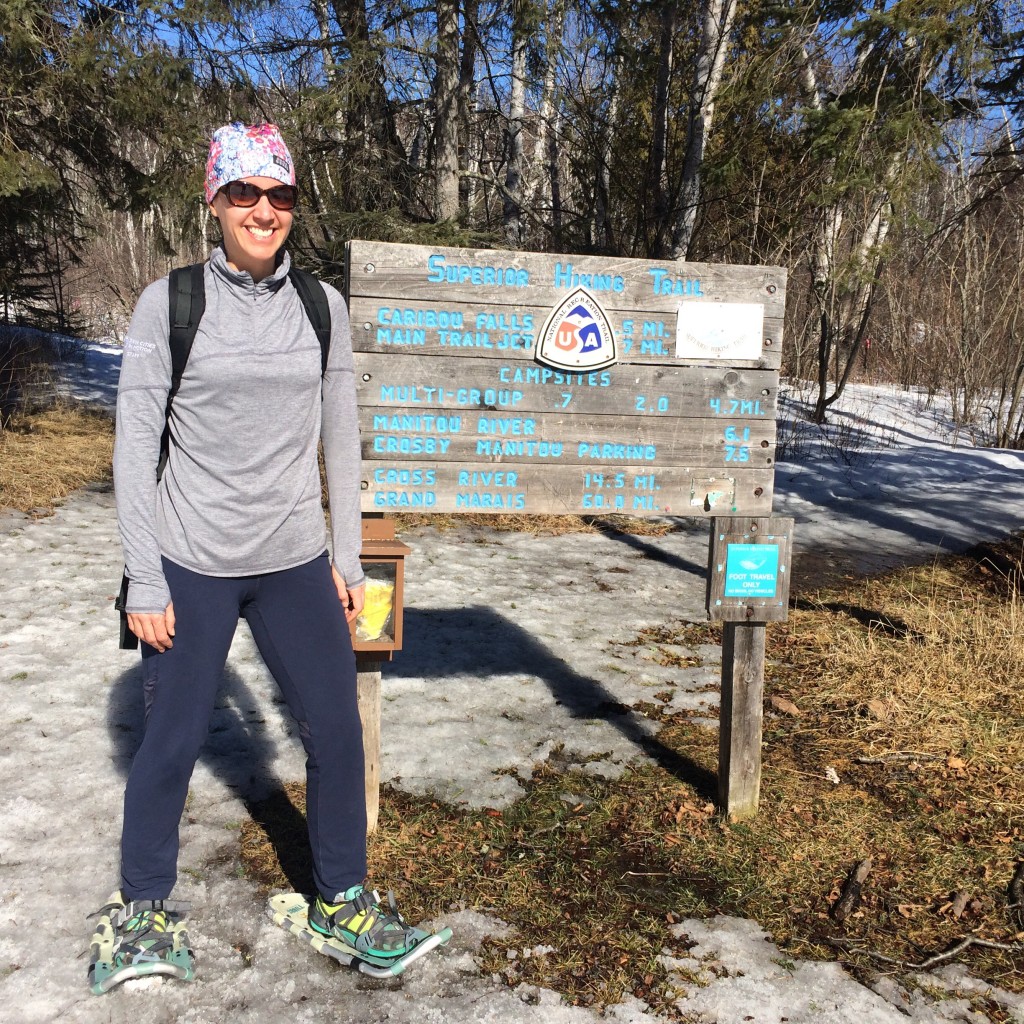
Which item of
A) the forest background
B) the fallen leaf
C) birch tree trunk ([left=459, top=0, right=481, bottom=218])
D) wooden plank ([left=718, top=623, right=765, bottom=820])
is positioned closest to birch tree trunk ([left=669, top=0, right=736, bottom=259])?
the forest background

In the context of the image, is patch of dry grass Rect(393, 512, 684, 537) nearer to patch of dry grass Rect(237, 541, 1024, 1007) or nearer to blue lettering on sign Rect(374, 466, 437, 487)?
patch of dry grass Rect(237, 541, 1024, 1007)

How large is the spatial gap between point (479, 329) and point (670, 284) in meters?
0.69

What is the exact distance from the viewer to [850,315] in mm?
16172

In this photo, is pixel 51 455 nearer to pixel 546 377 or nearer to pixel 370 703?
pixel 370 703

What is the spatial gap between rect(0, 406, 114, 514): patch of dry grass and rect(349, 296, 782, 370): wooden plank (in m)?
5.63

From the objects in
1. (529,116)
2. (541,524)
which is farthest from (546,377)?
(529,116)

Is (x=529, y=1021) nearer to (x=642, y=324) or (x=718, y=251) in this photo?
(x=642, y=324)

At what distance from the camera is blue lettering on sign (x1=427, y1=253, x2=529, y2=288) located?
3.05 m

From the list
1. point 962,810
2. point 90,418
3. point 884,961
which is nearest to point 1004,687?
point 962,810

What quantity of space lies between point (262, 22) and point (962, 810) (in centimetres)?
1019

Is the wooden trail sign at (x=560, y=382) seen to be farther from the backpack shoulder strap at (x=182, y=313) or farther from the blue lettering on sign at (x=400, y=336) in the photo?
the backpack shoulder strap at (x=182, y=313)

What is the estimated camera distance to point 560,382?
3.20m

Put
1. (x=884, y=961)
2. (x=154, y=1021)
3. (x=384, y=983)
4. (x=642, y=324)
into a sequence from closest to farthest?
1. (x=154, y=1021)
2. (x=384, y=983)
3. (x=884, y=961)
4. (x=642, y=324)

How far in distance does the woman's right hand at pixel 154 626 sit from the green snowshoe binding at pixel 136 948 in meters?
0.72
